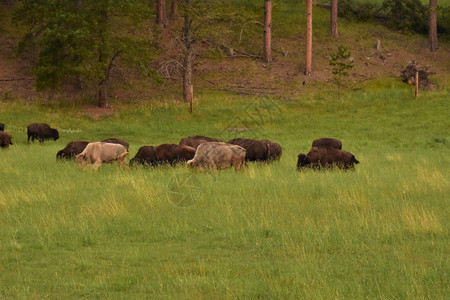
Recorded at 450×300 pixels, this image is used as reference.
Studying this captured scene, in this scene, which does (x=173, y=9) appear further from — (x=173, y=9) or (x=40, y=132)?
(x=40, y=132)

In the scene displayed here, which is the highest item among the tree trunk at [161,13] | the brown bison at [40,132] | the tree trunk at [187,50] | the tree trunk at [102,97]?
the tree trunk at [161,13]

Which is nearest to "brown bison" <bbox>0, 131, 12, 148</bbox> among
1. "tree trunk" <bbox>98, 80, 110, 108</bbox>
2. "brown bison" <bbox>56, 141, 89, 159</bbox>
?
"brown bison" <bbox>56, 141, 89, 159</bbox>

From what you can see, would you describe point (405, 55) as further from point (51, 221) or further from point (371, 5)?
point (51, 221)

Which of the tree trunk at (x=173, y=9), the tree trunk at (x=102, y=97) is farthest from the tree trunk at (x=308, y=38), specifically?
the tree trunk at (x=102, y=97)

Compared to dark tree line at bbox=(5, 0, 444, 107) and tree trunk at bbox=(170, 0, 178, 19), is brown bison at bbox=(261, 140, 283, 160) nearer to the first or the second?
dark tree line at bbox=(5, 0, 444, 107)

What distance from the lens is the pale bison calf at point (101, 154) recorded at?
20422mm

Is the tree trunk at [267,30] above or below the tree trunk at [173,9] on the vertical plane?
below

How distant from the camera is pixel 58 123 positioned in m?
37.4

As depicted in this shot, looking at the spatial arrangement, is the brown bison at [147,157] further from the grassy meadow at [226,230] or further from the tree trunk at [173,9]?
the tree trunk at [173,9]

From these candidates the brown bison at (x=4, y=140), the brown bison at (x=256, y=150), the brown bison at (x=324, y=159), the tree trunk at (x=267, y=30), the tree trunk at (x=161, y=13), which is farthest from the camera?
the tree trunk at (x=161, y=13)

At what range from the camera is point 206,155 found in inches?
767

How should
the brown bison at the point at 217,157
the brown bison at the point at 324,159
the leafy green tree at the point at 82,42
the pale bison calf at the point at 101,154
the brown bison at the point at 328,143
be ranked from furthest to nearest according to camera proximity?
the leafy green tree at the point at 82,42
the brown bison at the point at 328,143
the pale bison calf at the point at 101,154
the brown bison at the point at 324,159
the brown bison at the point at 217,157

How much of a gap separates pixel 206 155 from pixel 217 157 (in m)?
0.32

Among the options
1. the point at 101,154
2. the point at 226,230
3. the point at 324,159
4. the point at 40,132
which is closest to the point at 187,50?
the point at 40,132
